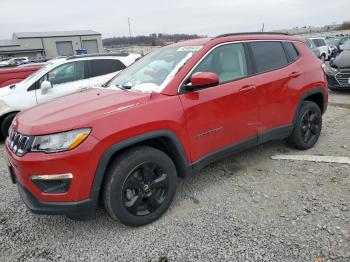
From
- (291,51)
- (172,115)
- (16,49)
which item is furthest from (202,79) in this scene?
(16,49)

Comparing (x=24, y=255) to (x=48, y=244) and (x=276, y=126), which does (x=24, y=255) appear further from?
(x=276, y=126)

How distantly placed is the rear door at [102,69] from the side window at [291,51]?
3.98 m

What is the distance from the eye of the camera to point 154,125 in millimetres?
2996

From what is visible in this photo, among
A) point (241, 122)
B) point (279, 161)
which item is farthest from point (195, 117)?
point (279, 161)

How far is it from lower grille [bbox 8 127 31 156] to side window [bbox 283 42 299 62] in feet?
11.6

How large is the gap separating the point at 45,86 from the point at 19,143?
400 cm

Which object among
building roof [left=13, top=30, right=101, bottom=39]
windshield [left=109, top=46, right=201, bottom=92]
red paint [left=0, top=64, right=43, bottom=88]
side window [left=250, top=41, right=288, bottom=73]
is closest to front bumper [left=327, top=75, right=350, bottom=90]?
side window [left=250, top=41, right=288, bottom=73]

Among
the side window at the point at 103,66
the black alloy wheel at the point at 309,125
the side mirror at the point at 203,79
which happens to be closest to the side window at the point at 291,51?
the black alloy wheel at the point at 309,125

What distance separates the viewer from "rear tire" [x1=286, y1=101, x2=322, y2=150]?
4.62 metres

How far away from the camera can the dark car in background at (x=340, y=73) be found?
351 inches

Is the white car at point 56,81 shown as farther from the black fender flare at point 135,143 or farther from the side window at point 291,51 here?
the black fender flare at point 135,143

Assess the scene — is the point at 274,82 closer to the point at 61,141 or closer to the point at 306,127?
the point at 306,127

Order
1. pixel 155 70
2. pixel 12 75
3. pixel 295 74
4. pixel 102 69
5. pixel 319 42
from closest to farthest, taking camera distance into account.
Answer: pixel 155 70, pixel 295 74, pixel 102 69, pixel 12 75, pixel 319 42

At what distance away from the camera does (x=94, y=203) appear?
2.81 m
